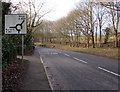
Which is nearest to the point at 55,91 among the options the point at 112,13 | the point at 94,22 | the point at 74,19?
the point at 112,13

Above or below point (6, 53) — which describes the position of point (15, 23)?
above

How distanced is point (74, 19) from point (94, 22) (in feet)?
22.4

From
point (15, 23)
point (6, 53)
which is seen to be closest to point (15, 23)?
point (15, 23)

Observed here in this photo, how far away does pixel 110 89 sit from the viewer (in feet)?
24.1

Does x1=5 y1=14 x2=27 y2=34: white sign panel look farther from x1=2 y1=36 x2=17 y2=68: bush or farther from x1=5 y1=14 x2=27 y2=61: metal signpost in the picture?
x1=2 y1=36 x2=17 y2=68: bush

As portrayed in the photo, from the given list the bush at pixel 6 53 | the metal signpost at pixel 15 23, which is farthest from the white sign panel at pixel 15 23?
the bush at pixel 6 53

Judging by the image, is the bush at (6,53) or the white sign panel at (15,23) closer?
the bush at (6,53)

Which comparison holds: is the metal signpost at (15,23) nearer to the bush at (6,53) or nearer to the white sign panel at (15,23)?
the white sign panel at (15,23)

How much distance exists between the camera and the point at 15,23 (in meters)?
11.1

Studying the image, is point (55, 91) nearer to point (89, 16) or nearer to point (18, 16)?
point (18, 16)

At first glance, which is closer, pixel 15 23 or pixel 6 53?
pixel 6 53

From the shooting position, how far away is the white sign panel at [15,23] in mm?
10877

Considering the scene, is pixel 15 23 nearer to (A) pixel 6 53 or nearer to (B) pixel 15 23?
(B) pixel 15 23

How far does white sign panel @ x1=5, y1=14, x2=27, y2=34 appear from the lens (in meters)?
10.9
